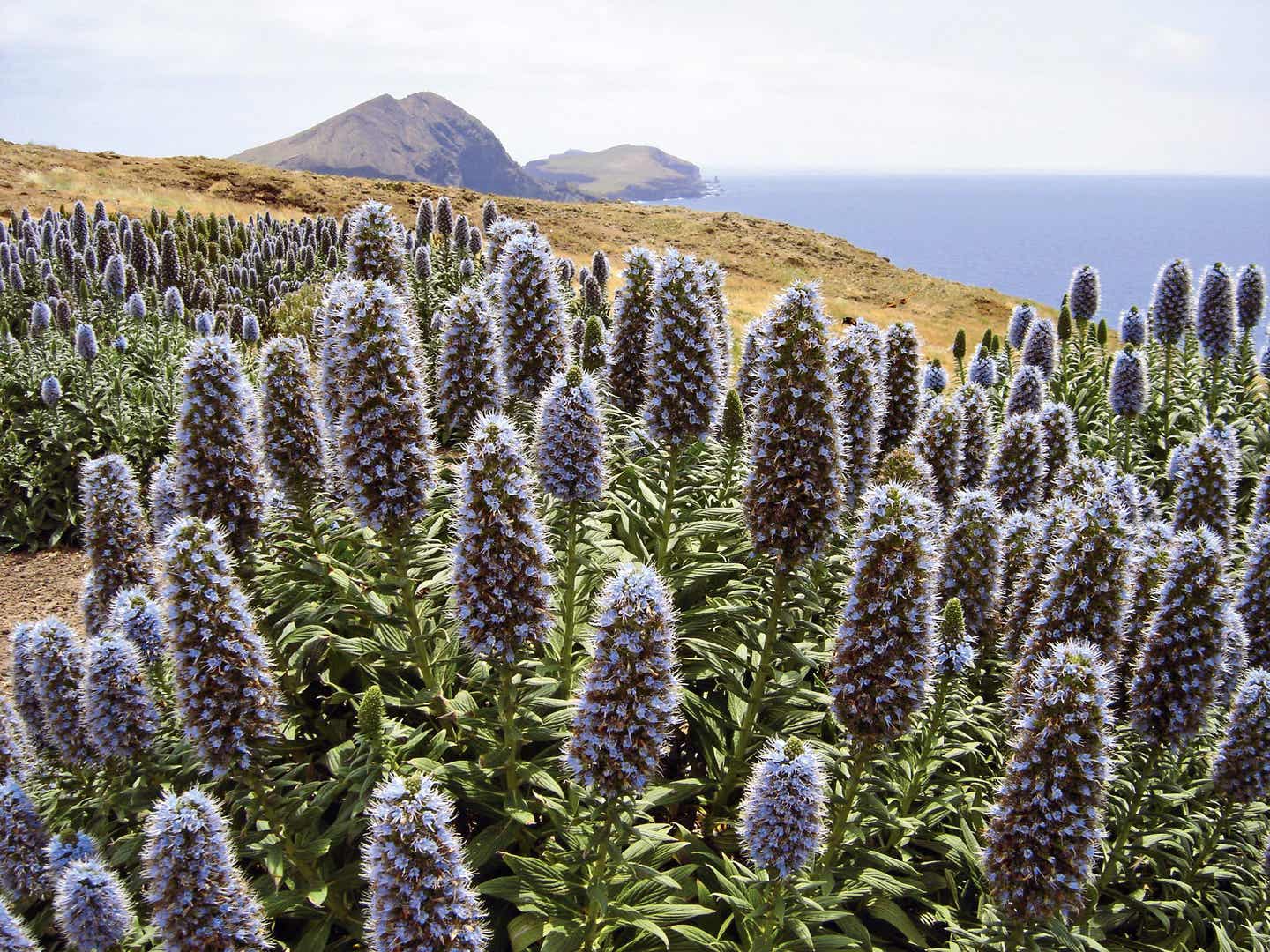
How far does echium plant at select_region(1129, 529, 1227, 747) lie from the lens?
474 centimetres

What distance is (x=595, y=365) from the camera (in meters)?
8.80

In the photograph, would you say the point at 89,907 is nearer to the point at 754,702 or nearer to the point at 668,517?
the point at 754,702

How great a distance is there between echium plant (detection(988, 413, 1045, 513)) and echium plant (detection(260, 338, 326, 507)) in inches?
244

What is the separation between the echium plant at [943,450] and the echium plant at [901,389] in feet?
1.66

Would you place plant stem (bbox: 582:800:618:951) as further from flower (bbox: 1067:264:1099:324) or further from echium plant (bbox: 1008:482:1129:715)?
flower (bbox: 1067:264:1099:324)

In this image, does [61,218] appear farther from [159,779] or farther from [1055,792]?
[1055,792]

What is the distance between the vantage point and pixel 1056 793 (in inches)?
147

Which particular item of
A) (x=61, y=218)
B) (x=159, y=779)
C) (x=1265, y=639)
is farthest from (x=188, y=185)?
(x=1265, y=639)

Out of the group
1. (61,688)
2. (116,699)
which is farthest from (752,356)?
(61,688)

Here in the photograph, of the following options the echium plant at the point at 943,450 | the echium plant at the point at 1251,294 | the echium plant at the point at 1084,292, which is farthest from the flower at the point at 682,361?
the echium plant at the point at 1251,294

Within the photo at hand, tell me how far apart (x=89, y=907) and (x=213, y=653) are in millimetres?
1239

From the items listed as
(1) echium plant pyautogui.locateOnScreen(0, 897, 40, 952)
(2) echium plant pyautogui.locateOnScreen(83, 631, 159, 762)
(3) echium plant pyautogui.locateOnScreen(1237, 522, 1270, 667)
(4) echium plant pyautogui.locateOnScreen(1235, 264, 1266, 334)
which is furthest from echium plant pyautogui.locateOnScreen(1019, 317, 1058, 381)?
(1) echium plant pyautogui.locateOnScreen(0, 897, 40, 952)

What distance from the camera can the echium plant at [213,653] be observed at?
3936mm

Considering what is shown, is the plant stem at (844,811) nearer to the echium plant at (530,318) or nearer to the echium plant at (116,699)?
the echium plant at (530,318)
